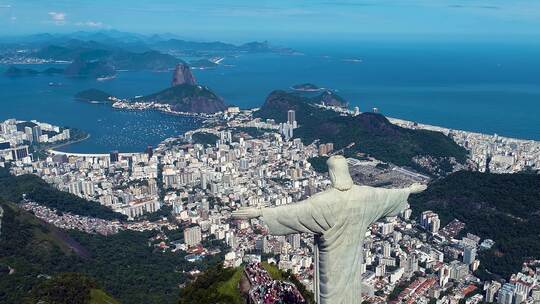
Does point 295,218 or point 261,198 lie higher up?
point 295,218

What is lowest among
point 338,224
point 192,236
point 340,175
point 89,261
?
point 192,236

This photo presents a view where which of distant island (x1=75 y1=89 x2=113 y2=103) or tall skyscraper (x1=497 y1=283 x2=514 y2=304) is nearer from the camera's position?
tall skyscraper (x1=497 y1=283 x2=514 y2=304)

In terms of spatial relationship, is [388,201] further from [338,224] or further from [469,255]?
[469,255]

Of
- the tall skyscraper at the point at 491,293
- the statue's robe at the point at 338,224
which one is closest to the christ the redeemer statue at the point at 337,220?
the statue's robe at the point at 338,224

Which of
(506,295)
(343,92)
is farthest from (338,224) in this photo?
(343,92)

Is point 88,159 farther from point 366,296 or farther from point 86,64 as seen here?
point 86,64

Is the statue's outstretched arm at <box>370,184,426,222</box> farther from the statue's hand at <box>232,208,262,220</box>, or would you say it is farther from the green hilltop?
the green hilltop

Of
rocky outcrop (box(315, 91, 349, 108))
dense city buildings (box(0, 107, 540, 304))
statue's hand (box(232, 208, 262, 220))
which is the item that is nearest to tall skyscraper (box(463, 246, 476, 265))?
dense city buildings (box(0, 107, 540, 304))

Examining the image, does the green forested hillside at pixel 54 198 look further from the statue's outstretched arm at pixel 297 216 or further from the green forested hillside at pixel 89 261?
the statue's outstretched arm at pixel 297 216
